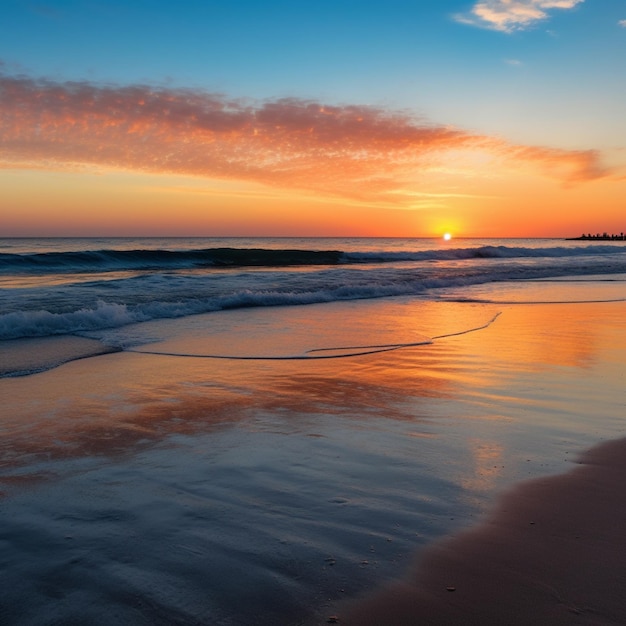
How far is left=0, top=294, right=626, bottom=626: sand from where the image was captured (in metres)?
2.44

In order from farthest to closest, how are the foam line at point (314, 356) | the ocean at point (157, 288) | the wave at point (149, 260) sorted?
1. the wave at point (149, 260)
2. the ocean at point (157, 288)
3. the foam line at point (314, 356)

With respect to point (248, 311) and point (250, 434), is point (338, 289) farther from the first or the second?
point (250, 434)

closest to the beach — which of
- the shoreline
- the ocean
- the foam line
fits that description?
the shoreline

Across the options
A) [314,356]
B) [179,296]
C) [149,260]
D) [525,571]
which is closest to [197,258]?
[149,260]

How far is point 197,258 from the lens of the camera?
35.7 metres

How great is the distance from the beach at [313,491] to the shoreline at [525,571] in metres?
0.01

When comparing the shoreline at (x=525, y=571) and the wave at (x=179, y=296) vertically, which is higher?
the wave at (x=179, y=296)

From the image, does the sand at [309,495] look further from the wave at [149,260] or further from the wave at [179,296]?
the wave at [149,260]

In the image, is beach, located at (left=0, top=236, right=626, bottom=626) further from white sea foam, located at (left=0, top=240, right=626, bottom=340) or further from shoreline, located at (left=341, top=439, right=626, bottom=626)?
white sea foam, located at (left=0, top=240, right=626, bottom=340)

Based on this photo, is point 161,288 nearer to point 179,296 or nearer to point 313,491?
point 179,296

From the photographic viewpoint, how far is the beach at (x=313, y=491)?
244 cm

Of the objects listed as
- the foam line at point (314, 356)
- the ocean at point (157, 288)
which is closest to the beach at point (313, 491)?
the foam line at point (314, 356)

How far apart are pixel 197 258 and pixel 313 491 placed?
109 ft

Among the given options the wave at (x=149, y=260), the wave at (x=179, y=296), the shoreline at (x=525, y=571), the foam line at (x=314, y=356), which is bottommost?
the shoreline at (x=525, y=571)
